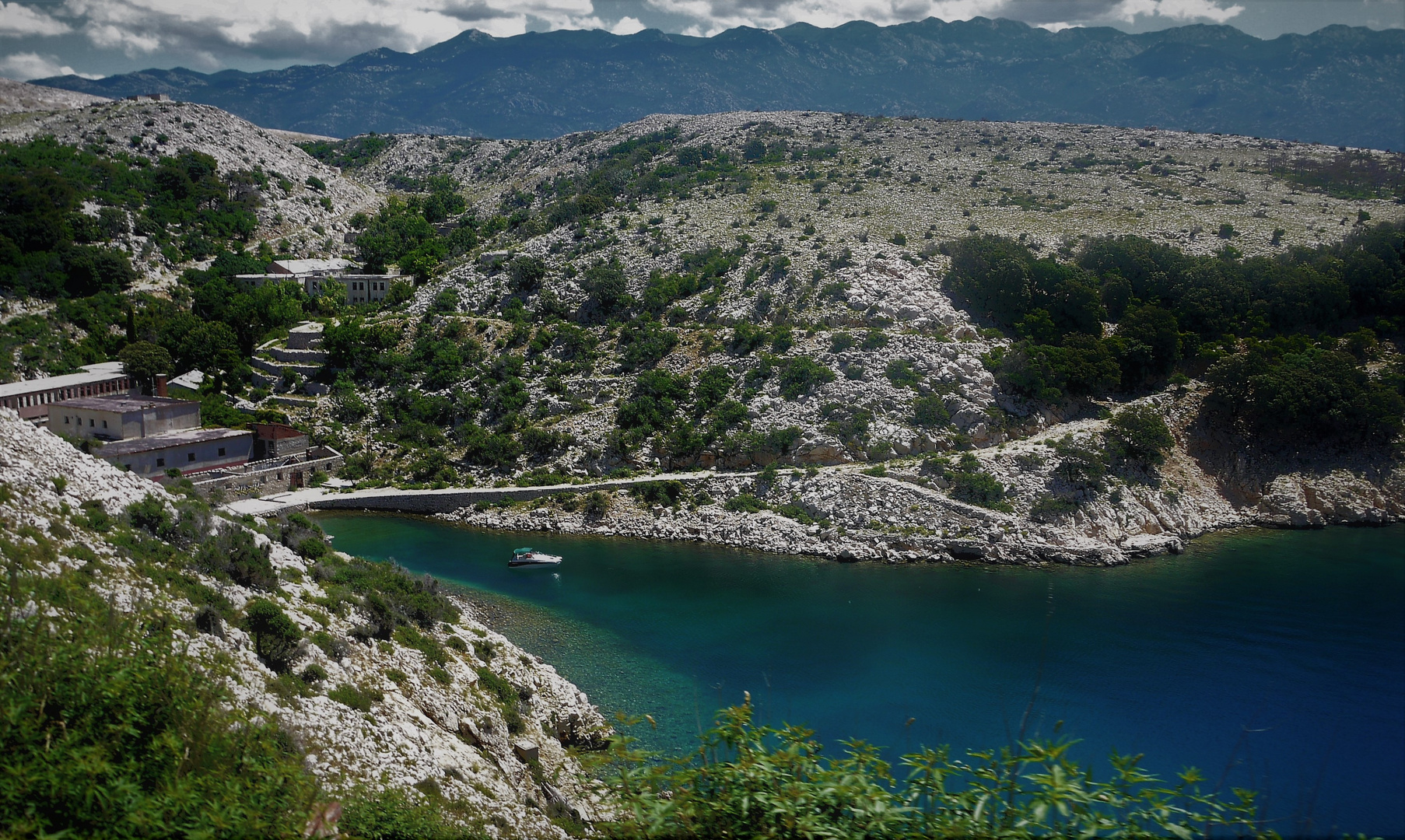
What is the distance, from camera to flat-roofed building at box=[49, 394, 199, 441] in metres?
28.2

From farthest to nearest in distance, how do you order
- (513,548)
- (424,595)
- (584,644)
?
1. (513,548)
2. (584,644)
3. (424,595)

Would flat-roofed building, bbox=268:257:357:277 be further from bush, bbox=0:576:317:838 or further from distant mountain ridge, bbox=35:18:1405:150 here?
distant mountain ridge, bbox=35:18:1405:150

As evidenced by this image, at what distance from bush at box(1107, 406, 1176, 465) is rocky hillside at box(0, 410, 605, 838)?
18927mm

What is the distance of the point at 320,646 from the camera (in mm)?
11992

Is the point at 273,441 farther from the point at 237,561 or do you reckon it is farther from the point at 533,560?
the point at 237,561

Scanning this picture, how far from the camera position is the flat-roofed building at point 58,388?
28969 millimetres

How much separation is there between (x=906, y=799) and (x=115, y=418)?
104ft

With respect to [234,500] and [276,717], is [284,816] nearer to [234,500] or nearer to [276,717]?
[276,717]

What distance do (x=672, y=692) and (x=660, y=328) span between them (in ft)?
76.3

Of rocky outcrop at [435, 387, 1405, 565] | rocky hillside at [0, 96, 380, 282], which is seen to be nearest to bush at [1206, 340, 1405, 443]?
rocky outcrop at [435, 387, 1405, 565]

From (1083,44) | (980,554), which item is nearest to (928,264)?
(980,554)

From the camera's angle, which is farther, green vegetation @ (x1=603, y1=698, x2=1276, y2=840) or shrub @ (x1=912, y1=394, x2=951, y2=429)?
shrub @ (x1=912, y1=394, x2=951, y2=429)

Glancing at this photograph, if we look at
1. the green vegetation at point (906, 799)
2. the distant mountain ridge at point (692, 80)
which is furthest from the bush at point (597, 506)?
the distant mountain ridge at point (692, 80)

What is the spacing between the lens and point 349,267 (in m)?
50.6
